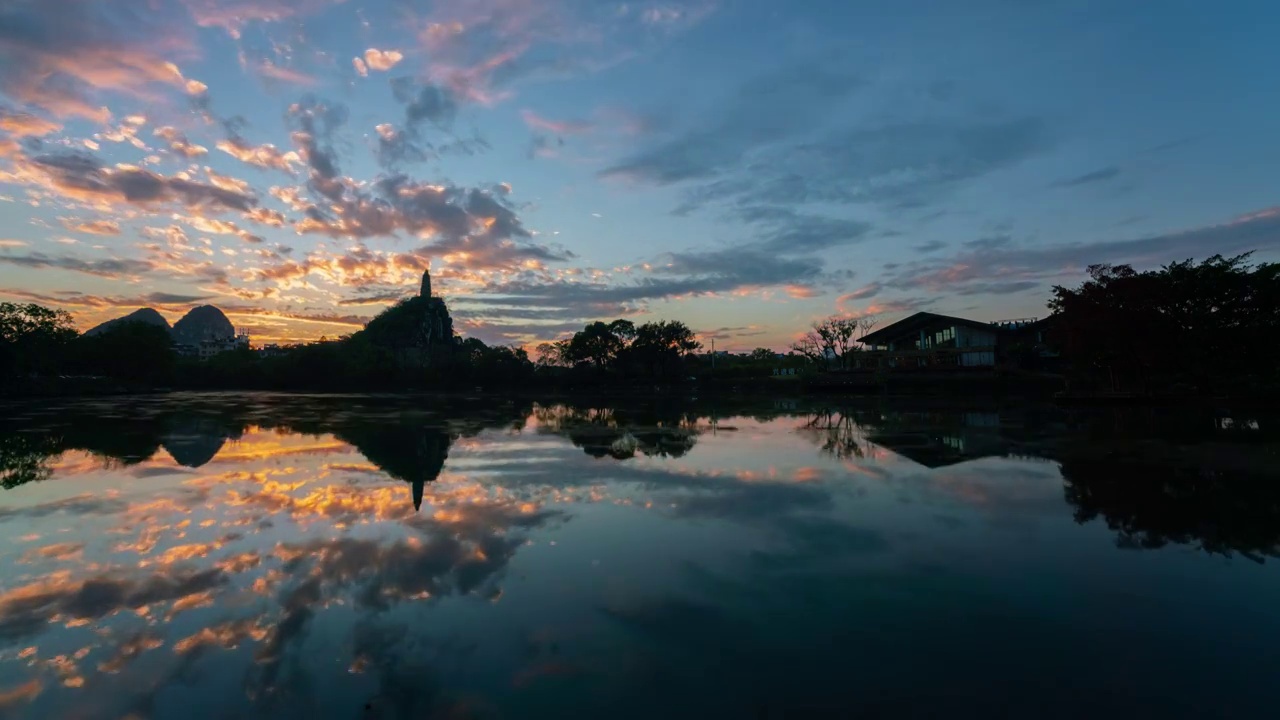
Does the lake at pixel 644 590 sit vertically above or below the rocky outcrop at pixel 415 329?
below

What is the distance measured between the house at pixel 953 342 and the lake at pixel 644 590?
142 feet

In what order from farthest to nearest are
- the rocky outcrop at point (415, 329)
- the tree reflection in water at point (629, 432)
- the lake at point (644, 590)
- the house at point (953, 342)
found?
the rocky outcrop at point (415, 329), the house at point (953, 342), the tree reflection in water at point (629, 432), the lake at point (644, 590)

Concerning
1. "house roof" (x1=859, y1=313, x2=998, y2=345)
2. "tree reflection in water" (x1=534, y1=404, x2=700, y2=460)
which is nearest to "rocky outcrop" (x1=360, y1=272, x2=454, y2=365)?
"house roof" (x1=859, y1=313, x2=998, y2=345)

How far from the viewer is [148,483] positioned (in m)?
13.0

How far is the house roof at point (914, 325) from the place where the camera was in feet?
183

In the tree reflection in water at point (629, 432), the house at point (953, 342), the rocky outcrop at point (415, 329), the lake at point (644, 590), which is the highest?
the rocky outcrop at point (415, 329)

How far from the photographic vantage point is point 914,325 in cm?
6109

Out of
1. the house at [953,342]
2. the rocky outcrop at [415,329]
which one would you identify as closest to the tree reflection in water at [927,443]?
the house at [953,342]

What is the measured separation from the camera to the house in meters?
54.2

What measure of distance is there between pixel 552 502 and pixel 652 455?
21.5 feet

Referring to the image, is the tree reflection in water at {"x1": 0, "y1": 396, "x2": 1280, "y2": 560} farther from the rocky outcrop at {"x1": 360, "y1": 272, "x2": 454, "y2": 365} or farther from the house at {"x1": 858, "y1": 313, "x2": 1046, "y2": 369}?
the rocky outcrop at {"x1": 360, "y1": 272, "x2": 454, "y2": 365}

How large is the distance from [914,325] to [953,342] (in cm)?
491

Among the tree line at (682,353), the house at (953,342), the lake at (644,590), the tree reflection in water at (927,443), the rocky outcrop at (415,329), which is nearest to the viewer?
the lake at (644,590)

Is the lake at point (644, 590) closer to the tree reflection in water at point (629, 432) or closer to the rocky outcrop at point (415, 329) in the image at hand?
the tree reflection in water at point (629, 432)
